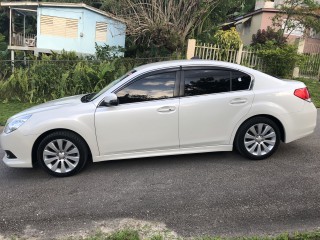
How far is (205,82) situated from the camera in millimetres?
5477

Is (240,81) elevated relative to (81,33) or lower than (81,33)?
lower

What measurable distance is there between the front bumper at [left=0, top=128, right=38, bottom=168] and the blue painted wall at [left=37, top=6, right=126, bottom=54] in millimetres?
15618

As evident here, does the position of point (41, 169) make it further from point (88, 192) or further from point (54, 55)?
point (54, 55)

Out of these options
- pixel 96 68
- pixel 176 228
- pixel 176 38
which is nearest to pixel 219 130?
pixel 176 228

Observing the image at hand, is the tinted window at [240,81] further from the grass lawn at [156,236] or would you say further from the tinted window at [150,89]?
the grass lawn at [156,236]

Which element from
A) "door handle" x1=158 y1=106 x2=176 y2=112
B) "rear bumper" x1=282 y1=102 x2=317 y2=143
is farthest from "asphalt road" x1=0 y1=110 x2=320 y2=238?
"door handle" x1=158 y1=106 x2=176 y2=112

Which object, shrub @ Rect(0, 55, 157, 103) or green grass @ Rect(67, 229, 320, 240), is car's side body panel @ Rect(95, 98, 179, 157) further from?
shrub @ Rect(0, 55, 157, 103)

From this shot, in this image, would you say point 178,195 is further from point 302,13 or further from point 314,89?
point 302,13

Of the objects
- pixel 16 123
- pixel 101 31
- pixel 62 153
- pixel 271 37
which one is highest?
pixel 271 37

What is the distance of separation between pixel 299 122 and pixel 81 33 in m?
17.4

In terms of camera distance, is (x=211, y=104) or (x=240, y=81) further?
(x=240, y=81)

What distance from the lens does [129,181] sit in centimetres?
507

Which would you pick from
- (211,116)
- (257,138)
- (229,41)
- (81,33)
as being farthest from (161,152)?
(81,33)

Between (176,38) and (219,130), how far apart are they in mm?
11301
